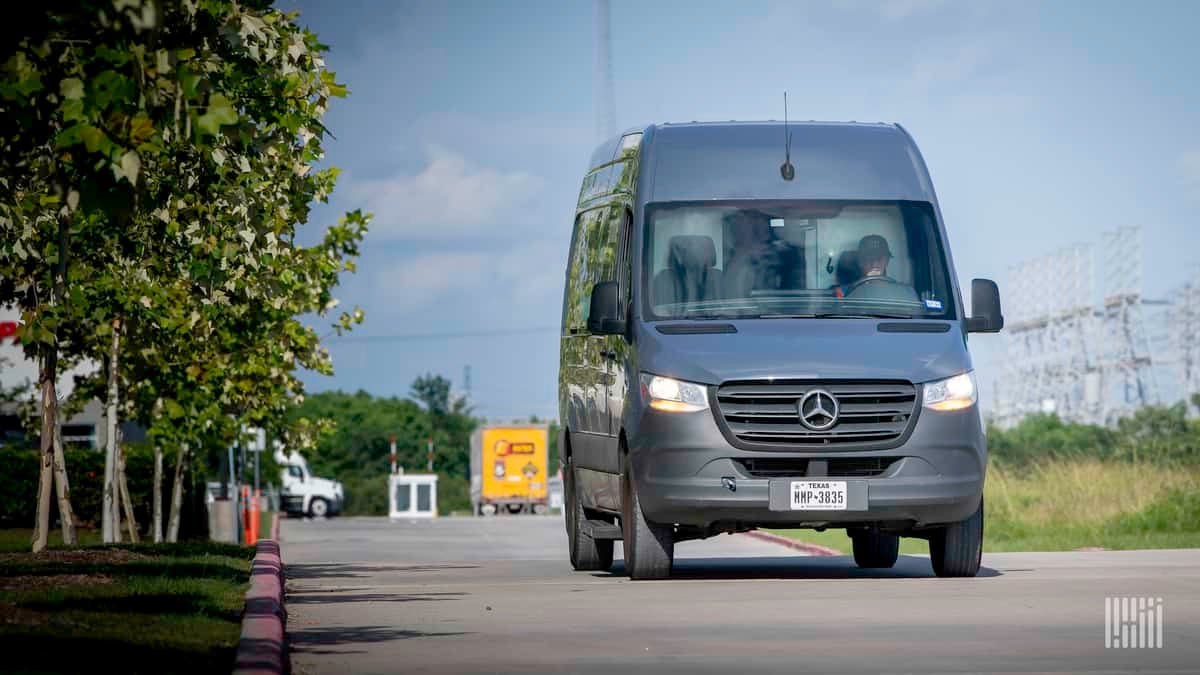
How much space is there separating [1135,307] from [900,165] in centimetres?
9718

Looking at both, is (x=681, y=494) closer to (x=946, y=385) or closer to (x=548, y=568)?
(x=946, y=385)

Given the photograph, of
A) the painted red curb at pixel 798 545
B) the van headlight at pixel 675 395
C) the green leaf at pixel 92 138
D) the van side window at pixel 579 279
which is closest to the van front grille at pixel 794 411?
the van headlight at pixel 675 395

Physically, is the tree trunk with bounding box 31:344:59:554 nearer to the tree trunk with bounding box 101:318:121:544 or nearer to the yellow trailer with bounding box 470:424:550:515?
the tree trunk with bounding box 101:318:121:544

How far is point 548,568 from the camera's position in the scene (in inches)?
719

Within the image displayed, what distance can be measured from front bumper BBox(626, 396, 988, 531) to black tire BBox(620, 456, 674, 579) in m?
0.38

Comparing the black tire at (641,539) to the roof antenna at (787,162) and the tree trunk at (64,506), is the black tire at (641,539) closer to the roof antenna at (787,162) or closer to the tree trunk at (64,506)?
the roof antenna at (787,162)

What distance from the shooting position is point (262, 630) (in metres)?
9.38

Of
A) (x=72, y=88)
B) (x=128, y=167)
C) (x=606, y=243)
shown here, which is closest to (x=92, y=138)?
(x=72, y=88)

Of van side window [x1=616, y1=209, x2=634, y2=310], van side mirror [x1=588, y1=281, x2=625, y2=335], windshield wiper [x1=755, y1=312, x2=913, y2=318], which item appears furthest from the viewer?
van side window [x1=616, y1=209, x2=634, y2=310]

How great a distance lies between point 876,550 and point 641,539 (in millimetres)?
3361

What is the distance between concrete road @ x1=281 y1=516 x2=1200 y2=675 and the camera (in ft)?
29.1

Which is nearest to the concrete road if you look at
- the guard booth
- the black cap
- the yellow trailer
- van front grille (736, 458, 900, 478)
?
van front grille (736, 458, 900, 478)

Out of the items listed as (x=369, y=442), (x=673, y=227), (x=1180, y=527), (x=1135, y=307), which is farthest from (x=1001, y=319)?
(x=369, y=442)

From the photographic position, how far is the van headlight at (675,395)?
1343cm
